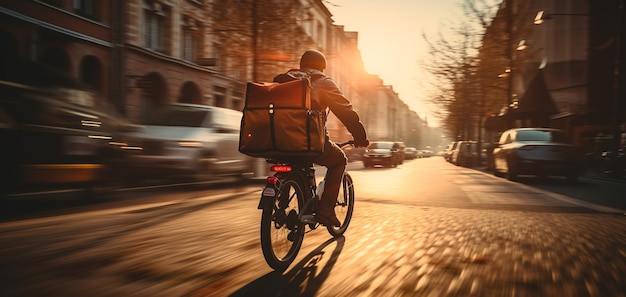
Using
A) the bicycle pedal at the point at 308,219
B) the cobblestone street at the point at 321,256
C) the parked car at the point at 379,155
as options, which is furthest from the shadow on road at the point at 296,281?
the parked car at the point at 379,155

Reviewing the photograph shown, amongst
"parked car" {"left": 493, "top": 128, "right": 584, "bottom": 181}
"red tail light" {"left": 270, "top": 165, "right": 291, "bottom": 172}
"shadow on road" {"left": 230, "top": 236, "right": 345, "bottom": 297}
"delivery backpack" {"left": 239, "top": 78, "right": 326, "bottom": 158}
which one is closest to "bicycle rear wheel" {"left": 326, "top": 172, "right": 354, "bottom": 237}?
"shadow on road" {"left": 230, "top": 236, "right": 345, "bottom": 297}

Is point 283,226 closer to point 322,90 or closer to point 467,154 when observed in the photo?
point 322,90

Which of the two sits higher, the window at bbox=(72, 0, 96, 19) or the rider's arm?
the window at bbox=(72, 0, 96, 19)

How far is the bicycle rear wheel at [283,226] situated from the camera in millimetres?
3504

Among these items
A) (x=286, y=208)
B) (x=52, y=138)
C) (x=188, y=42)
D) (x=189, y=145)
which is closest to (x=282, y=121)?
(x=286, y=208)

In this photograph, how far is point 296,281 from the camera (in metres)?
3.38

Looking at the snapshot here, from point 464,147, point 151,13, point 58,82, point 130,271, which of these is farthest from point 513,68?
point 130,271

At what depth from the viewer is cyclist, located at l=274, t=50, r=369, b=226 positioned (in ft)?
13.4

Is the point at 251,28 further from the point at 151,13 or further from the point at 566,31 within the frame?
the point at 566,31

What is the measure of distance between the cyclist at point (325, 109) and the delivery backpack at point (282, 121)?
0.27m

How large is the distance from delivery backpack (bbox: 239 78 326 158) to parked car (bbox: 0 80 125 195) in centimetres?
367

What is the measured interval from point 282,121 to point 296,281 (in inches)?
44.2

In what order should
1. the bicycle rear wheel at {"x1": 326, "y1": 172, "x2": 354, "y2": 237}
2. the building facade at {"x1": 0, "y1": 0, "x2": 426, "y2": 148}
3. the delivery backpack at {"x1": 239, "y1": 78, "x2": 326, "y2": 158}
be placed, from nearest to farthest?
the delivery backpack at {"x1": 239, "y1": 78, "x2": 326, "y2": 158}
the bicycle rear wheel at {"x1": 326, "y1": 172, "x2": 354, "y2": 237}
the building facade at {"x1": 0, "y1": 0, "x2": 426, "y2": 148}

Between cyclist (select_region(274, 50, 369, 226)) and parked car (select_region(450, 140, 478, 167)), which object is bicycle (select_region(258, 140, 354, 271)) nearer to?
cyclist (select_region(274, 50, 369, 226))
